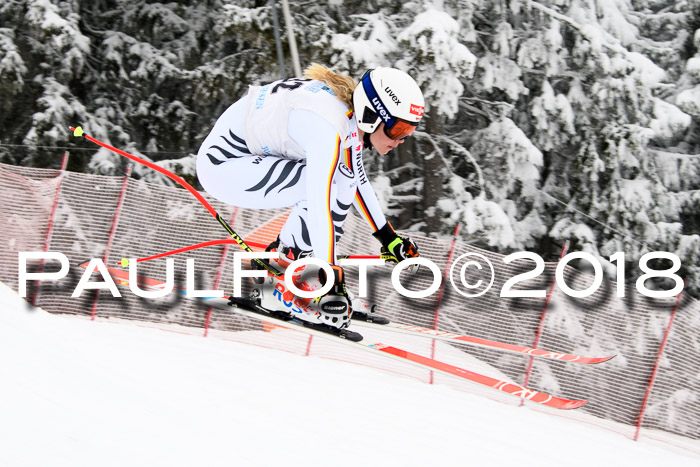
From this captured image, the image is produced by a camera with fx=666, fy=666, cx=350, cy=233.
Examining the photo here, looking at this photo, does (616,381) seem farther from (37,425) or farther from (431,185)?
(37,425)

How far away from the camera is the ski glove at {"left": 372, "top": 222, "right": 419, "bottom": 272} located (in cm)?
405

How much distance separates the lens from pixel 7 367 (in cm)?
320

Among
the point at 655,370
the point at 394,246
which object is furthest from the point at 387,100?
the point at 655,370

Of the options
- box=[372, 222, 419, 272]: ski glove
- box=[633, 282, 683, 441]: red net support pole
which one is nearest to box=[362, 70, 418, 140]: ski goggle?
box=[372, 222, 419, 272]: ski glove

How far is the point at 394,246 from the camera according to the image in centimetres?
406

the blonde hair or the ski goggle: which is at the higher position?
the blonde hair

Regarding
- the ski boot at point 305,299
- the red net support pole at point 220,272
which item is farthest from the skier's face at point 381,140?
the red net support pole at point 220,272

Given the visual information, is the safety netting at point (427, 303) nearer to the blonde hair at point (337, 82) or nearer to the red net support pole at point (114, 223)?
the red net support pole at point (114, 223)

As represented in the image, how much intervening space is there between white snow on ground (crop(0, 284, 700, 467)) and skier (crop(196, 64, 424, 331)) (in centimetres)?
72

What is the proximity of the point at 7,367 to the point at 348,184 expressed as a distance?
6.31 feet

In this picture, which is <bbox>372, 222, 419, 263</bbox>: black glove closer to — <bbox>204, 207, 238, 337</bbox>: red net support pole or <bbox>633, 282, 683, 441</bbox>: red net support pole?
<bbox>204, 207, 238, 337</bbox>: red net support pole

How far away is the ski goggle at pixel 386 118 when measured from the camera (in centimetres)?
324

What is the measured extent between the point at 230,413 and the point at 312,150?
1623mm

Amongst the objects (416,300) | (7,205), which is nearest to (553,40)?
(416,300)
